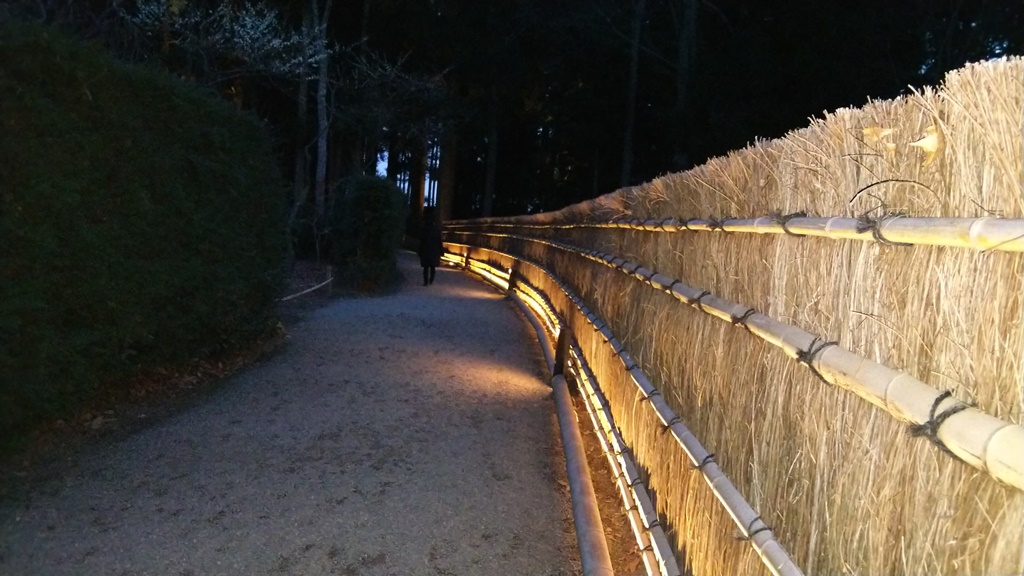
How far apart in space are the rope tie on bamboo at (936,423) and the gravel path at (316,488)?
319 centimetres

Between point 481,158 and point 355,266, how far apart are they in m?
26.0

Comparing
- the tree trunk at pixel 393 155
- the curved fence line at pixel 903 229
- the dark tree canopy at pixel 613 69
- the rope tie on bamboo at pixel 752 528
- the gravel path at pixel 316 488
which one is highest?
the dark tree canopy at pixel 613 69

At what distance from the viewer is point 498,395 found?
7.89 m

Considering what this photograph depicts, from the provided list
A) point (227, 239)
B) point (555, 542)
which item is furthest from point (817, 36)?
point (555, 542)

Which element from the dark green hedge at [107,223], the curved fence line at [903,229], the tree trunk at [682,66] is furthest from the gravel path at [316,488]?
the tree trunk at [682,66]

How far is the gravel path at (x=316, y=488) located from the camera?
4.15 metres

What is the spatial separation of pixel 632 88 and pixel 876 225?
90.3 ft

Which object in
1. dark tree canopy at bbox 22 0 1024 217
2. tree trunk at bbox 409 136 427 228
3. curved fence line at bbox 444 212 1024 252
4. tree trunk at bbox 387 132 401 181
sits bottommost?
curved fence line at bbox 444 212 1024 252

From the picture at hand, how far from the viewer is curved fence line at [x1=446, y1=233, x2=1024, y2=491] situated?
1.15m

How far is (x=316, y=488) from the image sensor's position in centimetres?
506

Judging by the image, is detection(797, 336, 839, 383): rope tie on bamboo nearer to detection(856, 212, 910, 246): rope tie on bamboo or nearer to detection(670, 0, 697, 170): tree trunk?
detection(856, 212, 910, 246): rope tie on bamboo

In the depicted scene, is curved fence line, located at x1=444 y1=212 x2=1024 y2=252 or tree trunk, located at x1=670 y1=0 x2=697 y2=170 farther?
tree trunk, located at x1=670 y1=0 x2=697 y2=170

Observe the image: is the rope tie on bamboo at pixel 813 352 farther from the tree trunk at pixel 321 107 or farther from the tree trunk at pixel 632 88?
the tree trunk at pixel 632 88

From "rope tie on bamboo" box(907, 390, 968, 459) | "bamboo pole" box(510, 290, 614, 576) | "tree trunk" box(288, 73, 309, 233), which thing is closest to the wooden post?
"bamboo pole" box(510, 290, 614, 576)
